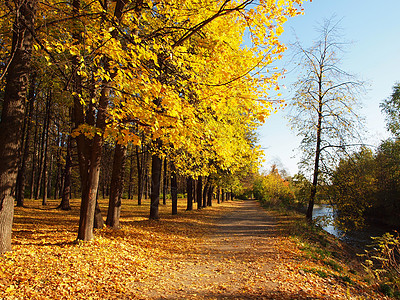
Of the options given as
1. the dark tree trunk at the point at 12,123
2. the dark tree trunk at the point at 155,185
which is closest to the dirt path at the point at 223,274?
the dark tree trunk at the point at 12,123

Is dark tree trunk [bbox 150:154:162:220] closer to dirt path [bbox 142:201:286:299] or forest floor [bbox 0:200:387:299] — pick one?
forest floor [bbox 0:200:387:299]

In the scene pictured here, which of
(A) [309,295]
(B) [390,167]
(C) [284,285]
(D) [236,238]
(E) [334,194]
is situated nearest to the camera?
(A) [309,295]

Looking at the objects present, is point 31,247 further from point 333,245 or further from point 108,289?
point 333,245

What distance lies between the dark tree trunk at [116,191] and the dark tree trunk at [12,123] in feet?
12.6

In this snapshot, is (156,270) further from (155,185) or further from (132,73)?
(155,185)

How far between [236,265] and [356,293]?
285 centimetres

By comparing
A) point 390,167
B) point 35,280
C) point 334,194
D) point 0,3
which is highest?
point 0,3

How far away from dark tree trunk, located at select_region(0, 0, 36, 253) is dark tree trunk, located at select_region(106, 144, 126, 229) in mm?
3847

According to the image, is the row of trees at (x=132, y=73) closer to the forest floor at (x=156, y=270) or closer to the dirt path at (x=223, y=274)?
the forest floor at (x=156, y=270)

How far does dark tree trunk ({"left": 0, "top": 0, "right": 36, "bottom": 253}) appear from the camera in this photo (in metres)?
5.18

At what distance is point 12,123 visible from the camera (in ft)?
17.7

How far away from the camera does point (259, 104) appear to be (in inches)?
213

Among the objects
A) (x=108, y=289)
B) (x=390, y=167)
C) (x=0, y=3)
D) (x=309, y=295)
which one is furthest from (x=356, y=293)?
(x=390, y=167)

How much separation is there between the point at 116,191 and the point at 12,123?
453 centimetres
